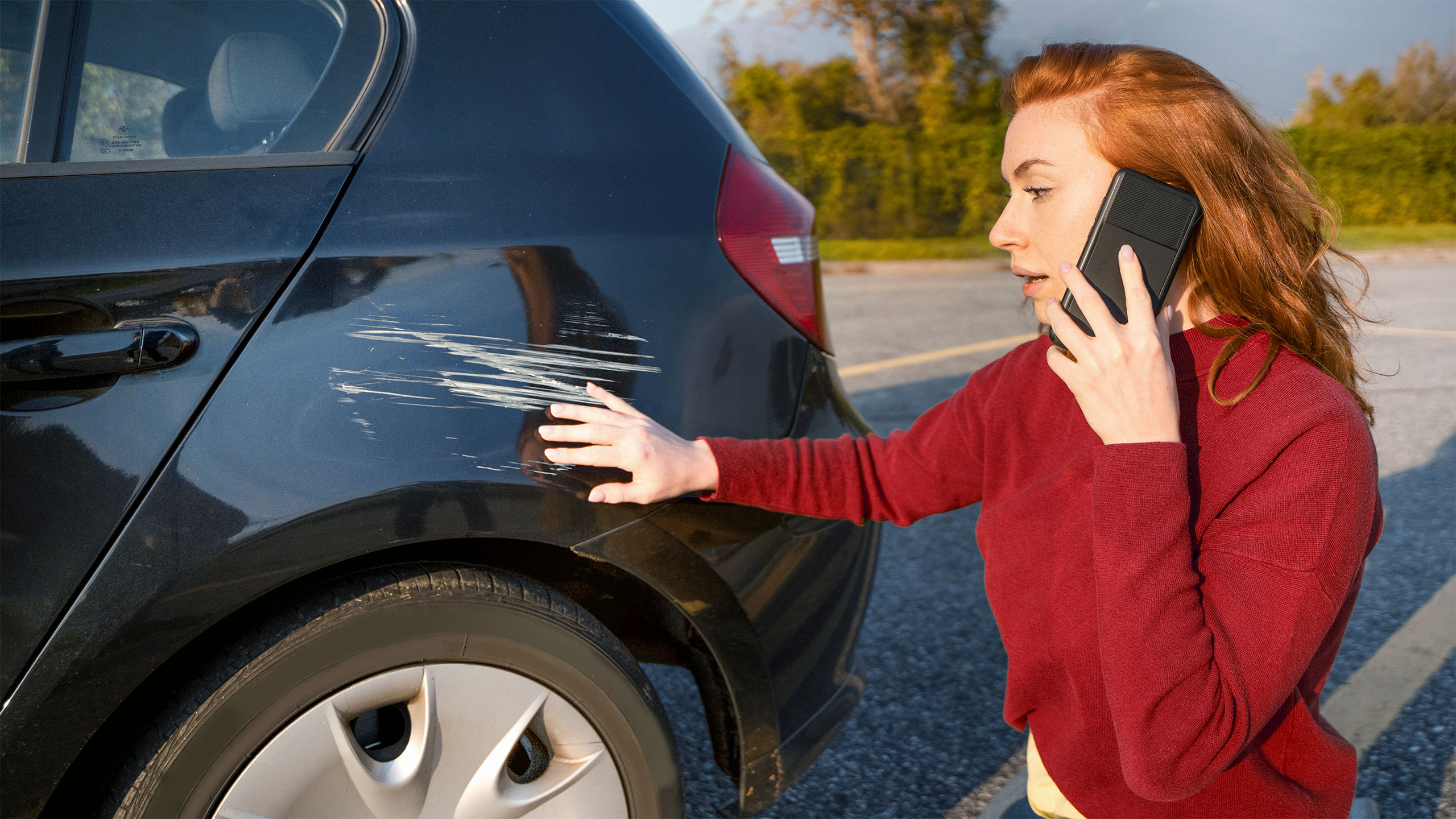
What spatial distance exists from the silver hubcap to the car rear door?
1.04 feet

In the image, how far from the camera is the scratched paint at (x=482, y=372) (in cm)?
132

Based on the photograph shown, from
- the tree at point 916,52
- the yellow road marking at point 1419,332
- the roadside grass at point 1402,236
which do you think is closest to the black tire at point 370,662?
the yellow road marking at point 1419,332

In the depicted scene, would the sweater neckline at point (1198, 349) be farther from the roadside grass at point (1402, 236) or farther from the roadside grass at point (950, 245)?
the roadside grass at point (1402, 236)

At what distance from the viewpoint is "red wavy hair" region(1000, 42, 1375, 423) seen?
1.30m

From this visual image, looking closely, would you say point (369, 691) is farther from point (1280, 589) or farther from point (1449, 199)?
point (1449, 199)

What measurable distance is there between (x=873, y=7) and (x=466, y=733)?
764 inches

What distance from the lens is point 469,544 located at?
57.3 inches

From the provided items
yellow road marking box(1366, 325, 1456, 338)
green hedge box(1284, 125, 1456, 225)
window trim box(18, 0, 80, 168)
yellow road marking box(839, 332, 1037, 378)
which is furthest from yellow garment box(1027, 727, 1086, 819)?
green hedge box(1284, 125, 1456, 225)

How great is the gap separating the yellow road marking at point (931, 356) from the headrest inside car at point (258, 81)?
4.58 meters

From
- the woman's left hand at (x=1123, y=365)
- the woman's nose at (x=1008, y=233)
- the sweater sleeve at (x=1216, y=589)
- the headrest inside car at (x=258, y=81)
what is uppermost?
the headrest inside car at (x=258, y=81)

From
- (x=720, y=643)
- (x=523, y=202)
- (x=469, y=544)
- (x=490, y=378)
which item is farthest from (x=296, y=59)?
(x=720, y=643)

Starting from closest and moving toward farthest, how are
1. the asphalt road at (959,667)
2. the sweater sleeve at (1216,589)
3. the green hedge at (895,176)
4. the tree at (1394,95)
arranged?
the sweater sleeve at (1216,589), the asphalt road at (959,667), the green hedge at (895,176), the tree at (1394,95)

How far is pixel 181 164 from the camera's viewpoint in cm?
132

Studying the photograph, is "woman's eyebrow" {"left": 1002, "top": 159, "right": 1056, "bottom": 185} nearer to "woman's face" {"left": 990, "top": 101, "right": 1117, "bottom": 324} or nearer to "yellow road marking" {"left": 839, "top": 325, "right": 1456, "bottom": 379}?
"woman's face" {"left": 990, "top": 101, "right": 1117, "bottom": 324}
